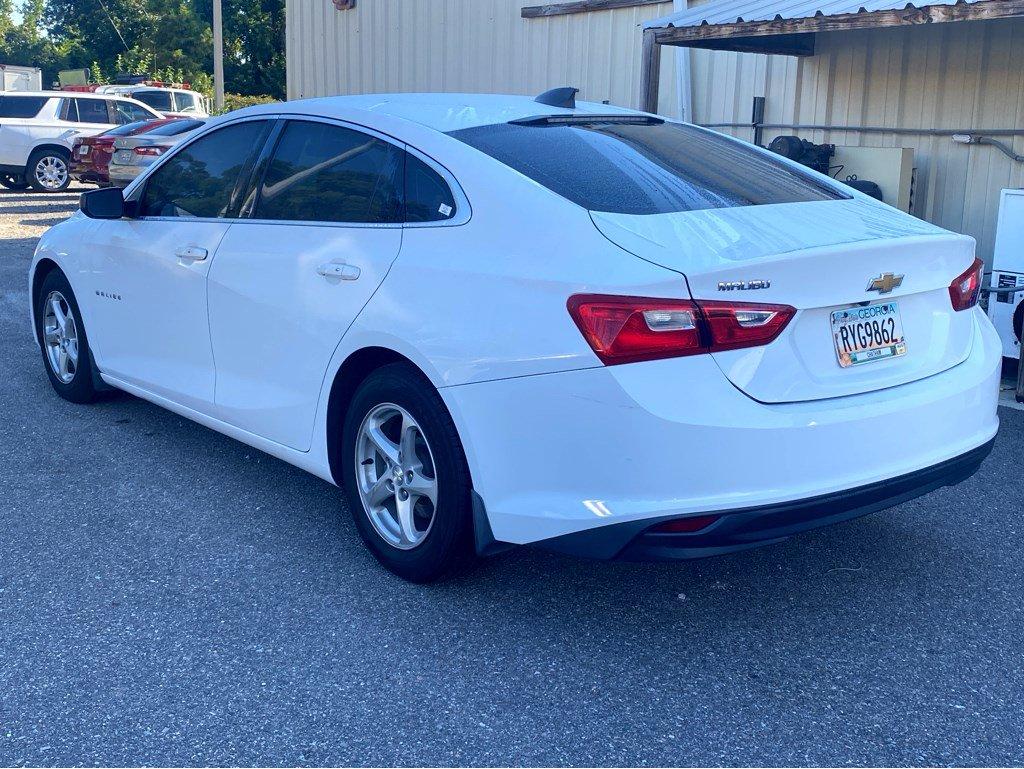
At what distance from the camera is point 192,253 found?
4812 mm

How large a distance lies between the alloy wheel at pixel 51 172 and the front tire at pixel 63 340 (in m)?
16.6

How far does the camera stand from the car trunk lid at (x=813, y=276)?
3.17 meters

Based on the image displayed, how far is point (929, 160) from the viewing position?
30.9 ft

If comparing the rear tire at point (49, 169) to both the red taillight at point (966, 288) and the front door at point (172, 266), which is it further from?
the red taillight at point (966, 288)

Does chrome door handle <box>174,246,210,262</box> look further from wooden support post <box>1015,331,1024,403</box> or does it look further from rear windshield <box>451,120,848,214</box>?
wooden support post <box>1015,331,1024,403</box>

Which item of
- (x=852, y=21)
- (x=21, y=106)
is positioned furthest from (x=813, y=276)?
(x=21, y=106)

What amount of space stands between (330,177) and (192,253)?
0.84 m

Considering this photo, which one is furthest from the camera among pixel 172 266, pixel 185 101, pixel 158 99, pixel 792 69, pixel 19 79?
pixel 19 79

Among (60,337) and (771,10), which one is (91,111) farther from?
(60,337)

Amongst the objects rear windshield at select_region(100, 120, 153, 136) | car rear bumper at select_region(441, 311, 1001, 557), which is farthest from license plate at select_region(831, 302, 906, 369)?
rear windshield at select_region(100, 120, 153, 136)

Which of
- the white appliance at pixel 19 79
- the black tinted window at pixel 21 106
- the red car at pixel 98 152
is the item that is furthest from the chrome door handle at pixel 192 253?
the white appliance at pixel 19 79

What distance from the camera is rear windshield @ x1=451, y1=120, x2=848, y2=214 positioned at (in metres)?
3.62

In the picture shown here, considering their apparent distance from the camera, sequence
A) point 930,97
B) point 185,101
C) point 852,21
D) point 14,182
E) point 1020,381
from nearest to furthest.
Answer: point 1020,381 < point 852,21 < point 930,97 < point 14,182 < point 185,101

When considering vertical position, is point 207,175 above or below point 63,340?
above
